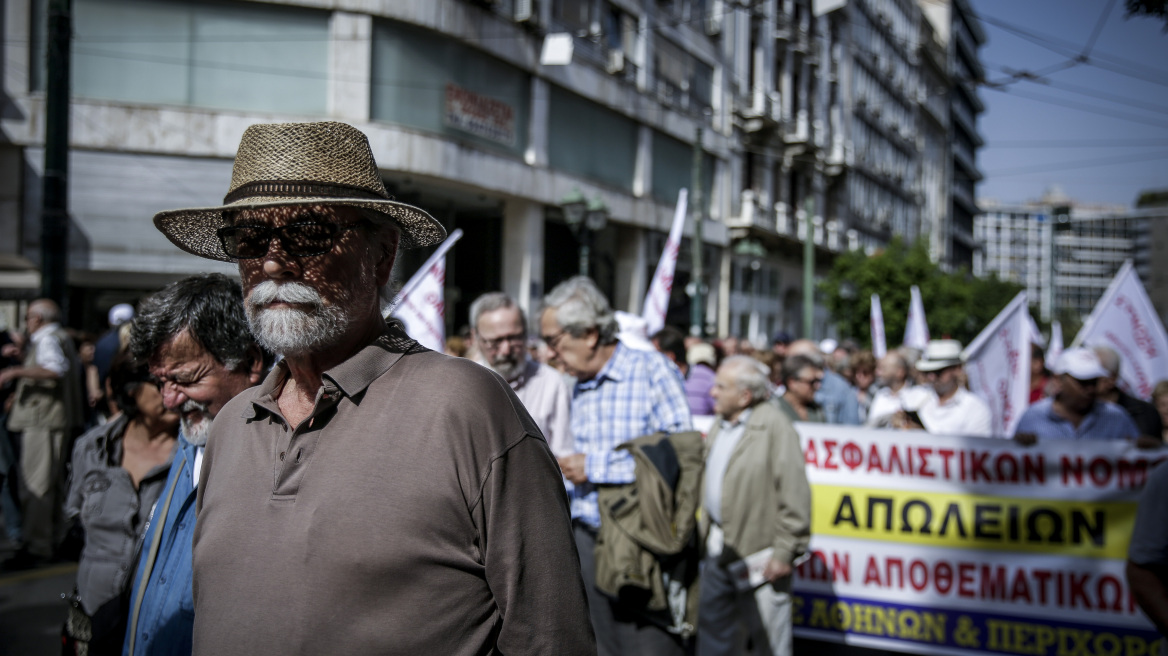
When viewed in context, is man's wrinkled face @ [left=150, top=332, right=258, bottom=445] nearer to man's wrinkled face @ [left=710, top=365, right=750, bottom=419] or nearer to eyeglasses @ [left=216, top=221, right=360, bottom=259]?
eyeglasses @ [left=216, top=221, right=360, bottom=259]

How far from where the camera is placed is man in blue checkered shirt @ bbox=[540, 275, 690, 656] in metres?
4.27

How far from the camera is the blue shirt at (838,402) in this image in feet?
28.6

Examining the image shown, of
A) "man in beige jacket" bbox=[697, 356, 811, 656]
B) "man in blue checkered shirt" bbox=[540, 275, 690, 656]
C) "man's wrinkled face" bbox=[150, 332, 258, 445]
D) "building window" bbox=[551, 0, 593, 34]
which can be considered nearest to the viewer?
"man's wrinkled face" bbox=[150, 332, 258, 445]

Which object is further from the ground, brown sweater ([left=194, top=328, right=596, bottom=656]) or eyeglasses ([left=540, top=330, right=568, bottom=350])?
eyeglasses ([left=540, top=330, right=568, bottom=350])

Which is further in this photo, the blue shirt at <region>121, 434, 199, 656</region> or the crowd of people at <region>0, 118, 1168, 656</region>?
the blue shirt at <region>121, 434, 199, 656</region>

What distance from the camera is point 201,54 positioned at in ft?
51.5

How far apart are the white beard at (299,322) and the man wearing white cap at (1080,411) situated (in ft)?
17.5

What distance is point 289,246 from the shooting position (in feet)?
5.71

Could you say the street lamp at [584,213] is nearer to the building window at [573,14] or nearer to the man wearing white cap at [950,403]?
the building window at [573,14]

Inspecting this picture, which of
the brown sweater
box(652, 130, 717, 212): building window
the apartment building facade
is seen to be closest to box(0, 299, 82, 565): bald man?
the apartment building facade

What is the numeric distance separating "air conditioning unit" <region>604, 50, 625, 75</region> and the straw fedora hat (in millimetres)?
21859

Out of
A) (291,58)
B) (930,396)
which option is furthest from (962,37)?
(930,396)

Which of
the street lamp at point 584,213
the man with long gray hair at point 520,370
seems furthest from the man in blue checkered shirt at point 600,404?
the street lamp at point 584,213

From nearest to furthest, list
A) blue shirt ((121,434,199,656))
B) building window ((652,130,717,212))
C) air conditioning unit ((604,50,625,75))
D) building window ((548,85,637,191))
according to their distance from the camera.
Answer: blue shirt ((121,434,199,656)) < building window ((548,85,637,191)) < air conditioning unit ((604,50,625,75)) < building window ((652,130,717,212))
